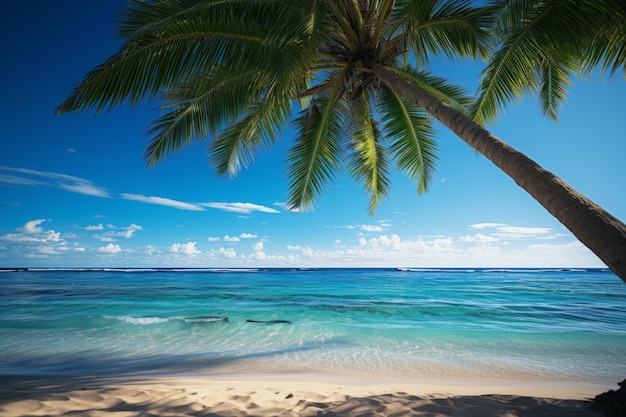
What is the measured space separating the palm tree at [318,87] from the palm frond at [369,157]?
0.04m

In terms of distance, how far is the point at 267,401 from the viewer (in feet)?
11.8

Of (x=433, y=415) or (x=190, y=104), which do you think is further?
(x=190, y=104)

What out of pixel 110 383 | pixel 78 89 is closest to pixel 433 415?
pixel 110 383

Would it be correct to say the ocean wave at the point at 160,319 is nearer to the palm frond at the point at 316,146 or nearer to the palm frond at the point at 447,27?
the palm frond at the point at 316,146

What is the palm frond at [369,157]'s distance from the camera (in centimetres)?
784

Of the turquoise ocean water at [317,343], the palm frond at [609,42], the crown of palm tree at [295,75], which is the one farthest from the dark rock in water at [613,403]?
the crown of palm tree at [295,75]

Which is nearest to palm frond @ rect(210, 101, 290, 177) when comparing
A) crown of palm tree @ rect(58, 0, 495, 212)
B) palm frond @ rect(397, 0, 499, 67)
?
crown of palm tree @ rect(58, 0, 495, 212)

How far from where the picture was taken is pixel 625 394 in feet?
9.46

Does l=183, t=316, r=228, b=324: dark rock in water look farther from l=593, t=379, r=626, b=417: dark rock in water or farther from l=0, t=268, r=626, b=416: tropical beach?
l=593, t=379, r=626, b=417: dark rock in water

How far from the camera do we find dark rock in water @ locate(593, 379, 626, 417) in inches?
115

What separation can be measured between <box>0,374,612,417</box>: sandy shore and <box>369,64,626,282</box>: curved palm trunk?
6.69ft

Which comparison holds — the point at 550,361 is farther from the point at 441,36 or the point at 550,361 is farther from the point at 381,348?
the point at 441,36

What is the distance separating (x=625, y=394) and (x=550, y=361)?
13.8ft

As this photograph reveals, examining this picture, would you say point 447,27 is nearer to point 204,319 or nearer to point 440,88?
point 440,88
